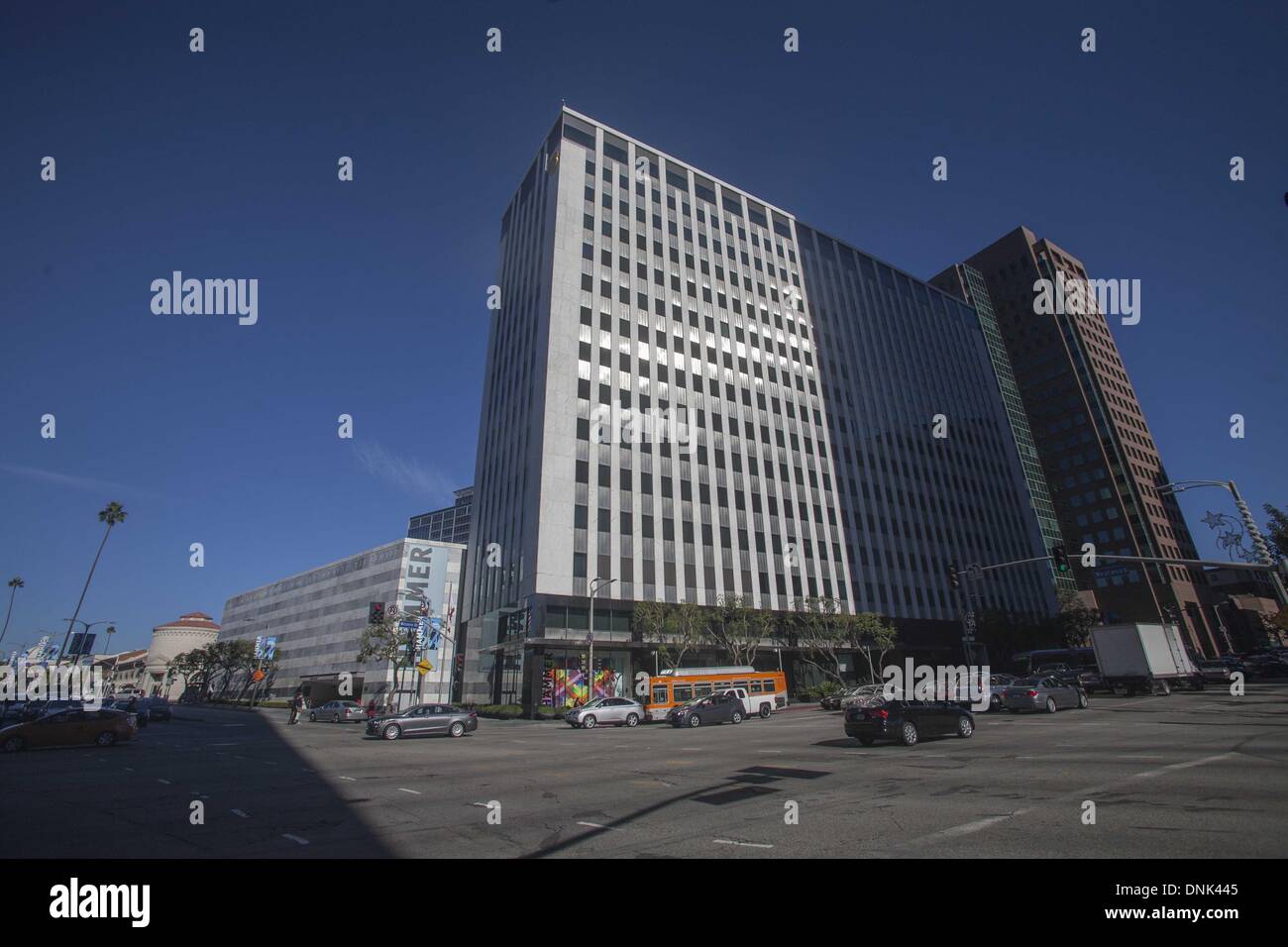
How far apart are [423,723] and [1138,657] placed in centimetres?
3949

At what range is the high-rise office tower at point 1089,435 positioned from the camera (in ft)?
318

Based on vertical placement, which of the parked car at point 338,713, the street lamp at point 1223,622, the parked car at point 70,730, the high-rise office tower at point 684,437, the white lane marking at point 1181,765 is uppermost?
the high-rise office tower at point 684,437

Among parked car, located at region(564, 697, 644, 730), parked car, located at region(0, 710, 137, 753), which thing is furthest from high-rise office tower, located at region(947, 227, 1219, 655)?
parked car, located at region(0, 710, 137, 753)

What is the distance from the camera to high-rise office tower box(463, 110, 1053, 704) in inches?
1857

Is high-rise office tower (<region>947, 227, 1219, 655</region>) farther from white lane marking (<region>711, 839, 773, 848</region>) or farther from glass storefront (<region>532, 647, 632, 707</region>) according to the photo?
white lane marking (<region>711, 839, 773, 848</region>)

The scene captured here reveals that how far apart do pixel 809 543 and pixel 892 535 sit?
14078 mm

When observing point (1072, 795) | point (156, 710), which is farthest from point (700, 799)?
point (156, 710)

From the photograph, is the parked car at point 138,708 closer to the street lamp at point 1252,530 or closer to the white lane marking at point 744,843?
the white lane marking at point 744,843

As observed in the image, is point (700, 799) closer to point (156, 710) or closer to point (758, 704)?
point (758, 704)

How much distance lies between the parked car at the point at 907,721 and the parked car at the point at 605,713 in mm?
18145

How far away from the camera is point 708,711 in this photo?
101ft

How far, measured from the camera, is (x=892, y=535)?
6650 cm

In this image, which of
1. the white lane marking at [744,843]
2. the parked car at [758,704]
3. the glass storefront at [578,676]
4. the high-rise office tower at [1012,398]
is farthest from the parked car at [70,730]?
the high-rise office tower at [1012,398]
